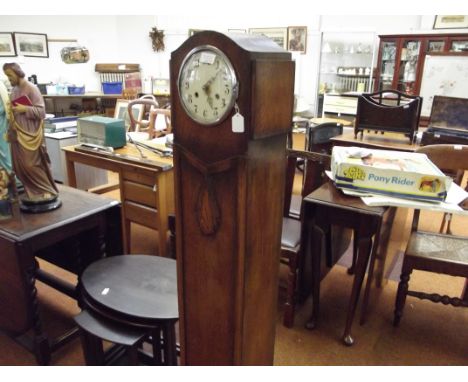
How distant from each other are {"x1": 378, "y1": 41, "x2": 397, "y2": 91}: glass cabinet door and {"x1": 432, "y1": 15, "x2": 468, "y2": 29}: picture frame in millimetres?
566

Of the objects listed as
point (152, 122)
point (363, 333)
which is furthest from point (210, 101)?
point (152, 122)

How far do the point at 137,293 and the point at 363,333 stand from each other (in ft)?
4.05

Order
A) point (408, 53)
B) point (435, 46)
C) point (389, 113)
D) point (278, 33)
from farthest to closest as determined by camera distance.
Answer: point (278, 33) < point (408, 53) < point (435, 46) < point (389, 113)

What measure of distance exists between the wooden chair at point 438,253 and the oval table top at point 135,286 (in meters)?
1.15

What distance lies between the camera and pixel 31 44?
5.94 m

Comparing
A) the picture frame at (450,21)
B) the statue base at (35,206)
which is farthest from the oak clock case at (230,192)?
the picture frame at (450,21)

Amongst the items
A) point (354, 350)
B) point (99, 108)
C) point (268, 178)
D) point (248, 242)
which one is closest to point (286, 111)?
point (268, 178)

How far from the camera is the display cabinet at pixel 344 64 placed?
5.55m

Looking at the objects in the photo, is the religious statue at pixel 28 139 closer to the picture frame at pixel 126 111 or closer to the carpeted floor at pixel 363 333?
the carpeted floor at pixel 363 333

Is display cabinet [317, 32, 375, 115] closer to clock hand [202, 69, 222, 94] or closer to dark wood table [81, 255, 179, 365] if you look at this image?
dark wood table [81, 255, 179, 365]

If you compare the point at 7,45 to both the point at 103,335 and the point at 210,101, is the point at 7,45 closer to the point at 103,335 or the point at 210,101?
the point at 103,335

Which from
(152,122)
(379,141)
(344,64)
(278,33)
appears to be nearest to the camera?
(379,141)

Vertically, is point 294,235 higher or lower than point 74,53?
lower

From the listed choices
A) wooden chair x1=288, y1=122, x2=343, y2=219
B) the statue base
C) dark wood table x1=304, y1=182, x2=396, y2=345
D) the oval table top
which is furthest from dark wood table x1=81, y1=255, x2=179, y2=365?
wooden chair x1=288, y1=122, x2=343, y2=219
